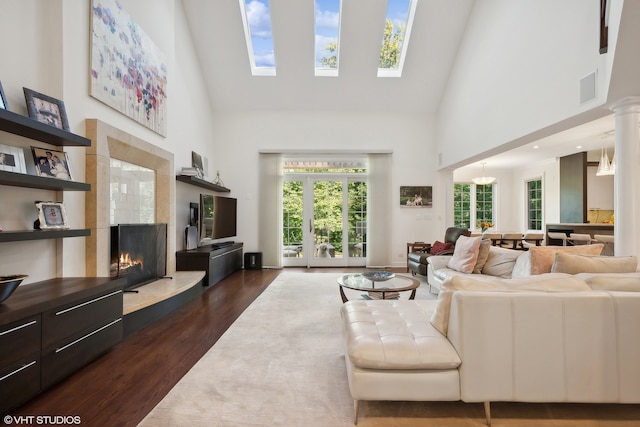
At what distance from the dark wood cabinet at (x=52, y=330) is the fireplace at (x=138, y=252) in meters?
0.71

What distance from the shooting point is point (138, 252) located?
12.1ft

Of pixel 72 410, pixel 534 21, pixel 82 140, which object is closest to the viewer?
pixel 72 410

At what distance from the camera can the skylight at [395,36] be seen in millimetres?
5570

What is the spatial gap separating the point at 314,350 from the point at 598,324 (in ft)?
6.25

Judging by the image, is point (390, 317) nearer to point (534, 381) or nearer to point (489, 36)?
point (534, 381)

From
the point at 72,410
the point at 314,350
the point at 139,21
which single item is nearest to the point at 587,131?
the point at 314,350

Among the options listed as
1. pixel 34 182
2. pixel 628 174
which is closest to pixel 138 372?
pixel 34 182

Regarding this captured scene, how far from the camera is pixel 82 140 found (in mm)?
2576

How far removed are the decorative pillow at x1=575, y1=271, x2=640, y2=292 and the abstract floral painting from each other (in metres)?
4.32

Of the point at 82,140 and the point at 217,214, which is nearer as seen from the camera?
the point at 82,140

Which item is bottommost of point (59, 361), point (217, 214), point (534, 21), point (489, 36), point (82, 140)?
point (59, 361)

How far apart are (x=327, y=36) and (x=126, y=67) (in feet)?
12.6

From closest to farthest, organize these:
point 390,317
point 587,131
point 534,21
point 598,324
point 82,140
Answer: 1. point 598,324
2. point 390,317
3. point 82,140
4. point 534,21
5. point 587,131

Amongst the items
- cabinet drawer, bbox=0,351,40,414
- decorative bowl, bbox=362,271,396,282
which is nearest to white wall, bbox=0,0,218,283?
cabinet drawer, bbox=0,351,40,414
